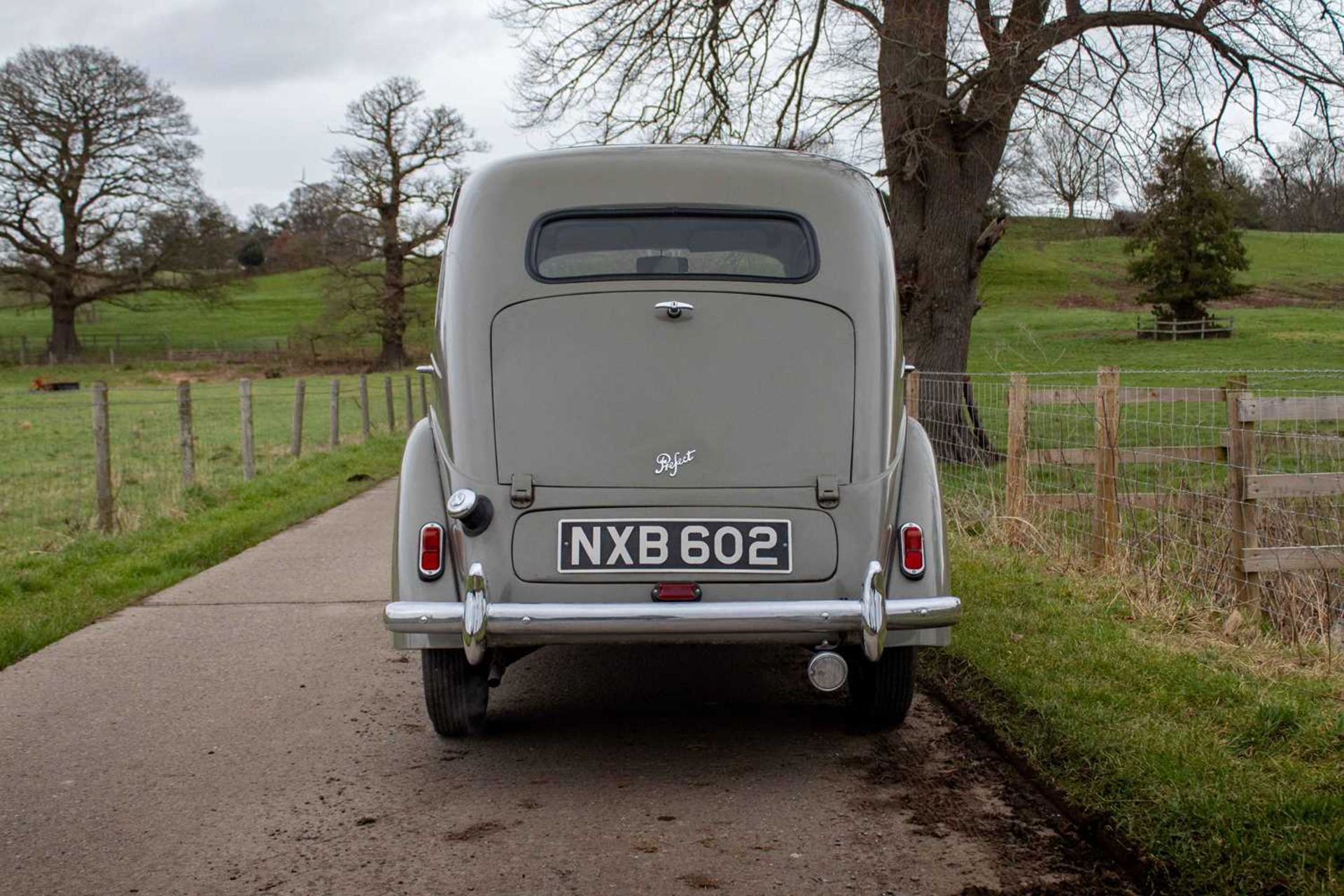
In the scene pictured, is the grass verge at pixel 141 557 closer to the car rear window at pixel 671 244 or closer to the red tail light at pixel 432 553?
the red tail light at pixel 432 553

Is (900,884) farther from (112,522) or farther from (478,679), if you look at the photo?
(112,522)

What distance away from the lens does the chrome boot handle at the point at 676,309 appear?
4660 mm

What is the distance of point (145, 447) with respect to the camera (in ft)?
68.0

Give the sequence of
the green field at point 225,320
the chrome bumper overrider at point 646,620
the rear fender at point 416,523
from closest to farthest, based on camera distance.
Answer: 1. the chrome bumper overrider at point 646,620
2. the rear fender at point 416,523
3. the green field at point 225,320

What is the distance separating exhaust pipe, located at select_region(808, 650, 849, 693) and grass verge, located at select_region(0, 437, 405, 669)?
428 centimetres

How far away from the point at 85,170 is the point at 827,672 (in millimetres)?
46985

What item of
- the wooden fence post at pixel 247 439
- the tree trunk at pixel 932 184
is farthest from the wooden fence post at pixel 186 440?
the tree trunk at pixel 932 184

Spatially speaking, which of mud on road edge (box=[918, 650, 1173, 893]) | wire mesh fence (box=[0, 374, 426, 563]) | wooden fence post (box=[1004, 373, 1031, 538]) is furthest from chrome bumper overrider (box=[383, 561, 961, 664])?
wooden fence post (box=[1004, 373, 1031, 538])

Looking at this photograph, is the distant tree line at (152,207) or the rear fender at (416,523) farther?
the distant tree line at (152,207)

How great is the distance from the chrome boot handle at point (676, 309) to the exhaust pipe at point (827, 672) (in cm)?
134

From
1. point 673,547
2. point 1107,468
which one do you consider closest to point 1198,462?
point 1107,468

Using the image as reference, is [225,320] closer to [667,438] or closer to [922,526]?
[667,438]

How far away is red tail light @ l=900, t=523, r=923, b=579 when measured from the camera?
4.54m

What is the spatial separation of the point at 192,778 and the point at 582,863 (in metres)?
1.65
